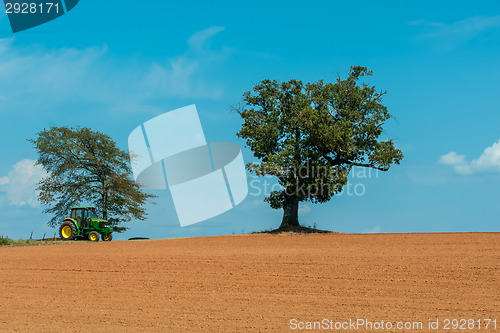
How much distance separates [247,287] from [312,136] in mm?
16222

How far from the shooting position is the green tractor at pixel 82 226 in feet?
102

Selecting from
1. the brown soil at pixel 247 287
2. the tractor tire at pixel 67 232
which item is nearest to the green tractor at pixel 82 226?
the tractor tire at pixel 67 232

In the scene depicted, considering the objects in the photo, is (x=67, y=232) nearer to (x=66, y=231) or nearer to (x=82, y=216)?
(x=66, y=231)

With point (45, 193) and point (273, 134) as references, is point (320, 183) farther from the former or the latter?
point (45, 193)

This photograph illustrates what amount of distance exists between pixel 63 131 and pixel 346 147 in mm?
23845

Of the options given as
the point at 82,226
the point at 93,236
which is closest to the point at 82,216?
the point at 82,226

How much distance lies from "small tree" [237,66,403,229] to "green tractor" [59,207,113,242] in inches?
429

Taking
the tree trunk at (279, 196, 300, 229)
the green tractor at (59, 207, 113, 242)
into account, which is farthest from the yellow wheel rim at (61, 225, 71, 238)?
the tree trunk at (279, 196, 300, 229)

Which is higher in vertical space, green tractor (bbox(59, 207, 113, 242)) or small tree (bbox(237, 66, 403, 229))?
small tree (bbox(237, 66, 403, 229))

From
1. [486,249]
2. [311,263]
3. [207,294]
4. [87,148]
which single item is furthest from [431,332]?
[87,148]

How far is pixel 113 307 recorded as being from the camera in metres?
12.9

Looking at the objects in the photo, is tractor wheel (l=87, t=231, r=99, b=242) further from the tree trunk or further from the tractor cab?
the tree trunk

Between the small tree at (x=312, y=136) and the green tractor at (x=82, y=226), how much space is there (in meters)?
10.9

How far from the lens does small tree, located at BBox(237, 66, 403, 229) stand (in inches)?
1141
